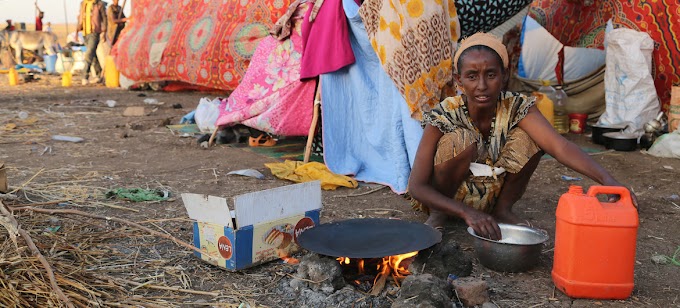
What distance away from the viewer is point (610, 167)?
428cm

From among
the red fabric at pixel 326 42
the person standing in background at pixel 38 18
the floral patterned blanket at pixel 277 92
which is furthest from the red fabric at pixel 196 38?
the person standing in background at pixel 38 18

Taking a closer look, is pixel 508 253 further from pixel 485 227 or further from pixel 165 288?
pixel 165 288

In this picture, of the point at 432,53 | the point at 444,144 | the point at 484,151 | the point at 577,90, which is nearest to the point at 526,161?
the point at 484,151

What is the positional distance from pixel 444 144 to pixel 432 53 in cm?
107

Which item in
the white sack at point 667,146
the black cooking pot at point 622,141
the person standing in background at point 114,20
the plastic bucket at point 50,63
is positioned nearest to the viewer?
the white sack at point 667,146

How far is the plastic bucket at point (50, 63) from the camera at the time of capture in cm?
1678

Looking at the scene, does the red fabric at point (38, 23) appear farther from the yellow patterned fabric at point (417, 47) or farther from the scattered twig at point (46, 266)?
the scattered twig at point (46, 266)

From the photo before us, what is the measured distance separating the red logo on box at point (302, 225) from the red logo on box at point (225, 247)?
0.26m

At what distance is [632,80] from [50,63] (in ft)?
52.2

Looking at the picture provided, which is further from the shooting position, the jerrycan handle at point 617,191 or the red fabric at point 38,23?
the red fabric at point 38,23

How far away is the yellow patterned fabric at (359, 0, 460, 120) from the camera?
136 inches

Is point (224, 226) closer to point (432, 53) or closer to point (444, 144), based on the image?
point (444, 144)

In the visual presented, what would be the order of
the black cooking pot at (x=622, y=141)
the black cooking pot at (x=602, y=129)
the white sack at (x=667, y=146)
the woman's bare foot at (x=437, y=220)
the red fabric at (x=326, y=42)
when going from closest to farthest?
1. the woman's bare foot at (x=437, y=220)
2. the red fabric at (x=326, y=42)
3. the white sack at (x=667, y=146)
4. the black cooking pot at (x=622, y=141)
5. the black cooking pot at (x=602, y=129)

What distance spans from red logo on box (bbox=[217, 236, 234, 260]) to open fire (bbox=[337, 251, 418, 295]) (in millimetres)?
400
